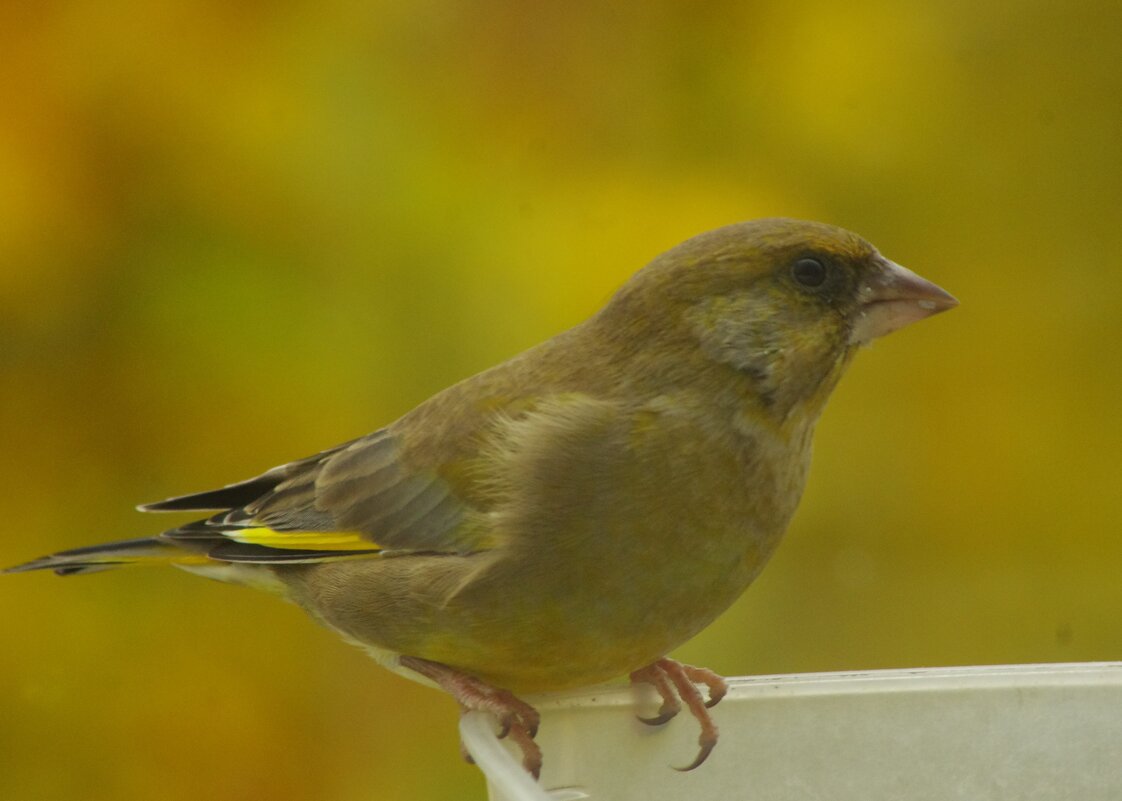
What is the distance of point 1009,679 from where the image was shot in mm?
2027

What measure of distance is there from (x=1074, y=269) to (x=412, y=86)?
4.95 ft

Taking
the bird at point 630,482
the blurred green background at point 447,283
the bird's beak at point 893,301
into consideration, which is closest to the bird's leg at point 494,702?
the bird at point 630,482

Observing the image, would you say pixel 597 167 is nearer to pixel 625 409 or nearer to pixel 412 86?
pixel 412 86

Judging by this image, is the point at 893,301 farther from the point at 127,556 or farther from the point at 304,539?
the point at 127,556

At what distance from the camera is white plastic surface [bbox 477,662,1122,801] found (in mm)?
1954

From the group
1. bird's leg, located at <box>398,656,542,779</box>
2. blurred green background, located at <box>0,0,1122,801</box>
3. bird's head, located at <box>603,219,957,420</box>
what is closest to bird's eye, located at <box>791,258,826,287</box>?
bird's head, located at <box>603,219,957,420</box>

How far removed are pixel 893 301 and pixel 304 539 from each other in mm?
1022

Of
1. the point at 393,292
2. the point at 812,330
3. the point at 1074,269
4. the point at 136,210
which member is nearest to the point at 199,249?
the point at 136,210

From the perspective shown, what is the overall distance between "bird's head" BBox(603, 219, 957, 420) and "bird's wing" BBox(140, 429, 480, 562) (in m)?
0.44

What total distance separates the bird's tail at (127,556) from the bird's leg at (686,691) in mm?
825

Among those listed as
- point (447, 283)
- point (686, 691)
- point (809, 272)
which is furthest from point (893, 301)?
point (447, 283)

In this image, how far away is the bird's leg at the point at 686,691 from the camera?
2.12 meters

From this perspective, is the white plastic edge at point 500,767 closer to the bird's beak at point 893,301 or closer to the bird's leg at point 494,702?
the bird's leg at point 494,702

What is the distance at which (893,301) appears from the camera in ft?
7.86
